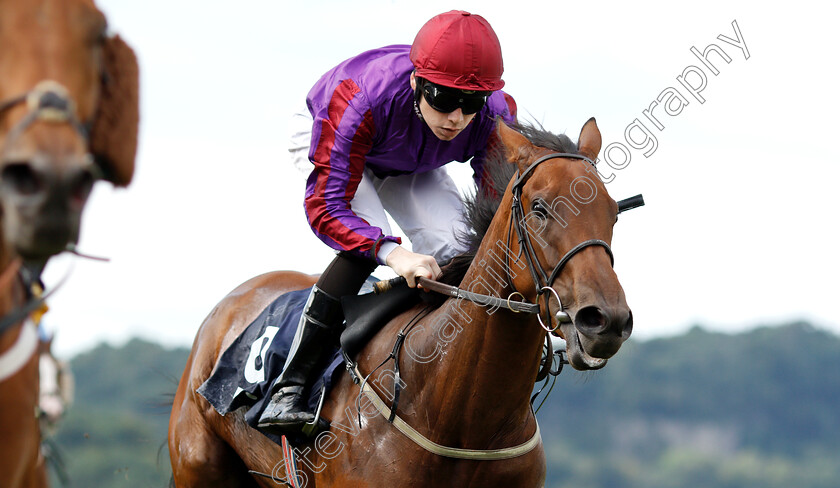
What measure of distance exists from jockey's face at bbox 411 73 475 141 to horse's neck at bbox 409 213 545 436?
58 cm

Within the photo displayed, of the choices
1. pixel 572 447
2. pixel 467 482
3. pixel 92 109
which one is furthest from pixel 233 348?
pixel 572 447

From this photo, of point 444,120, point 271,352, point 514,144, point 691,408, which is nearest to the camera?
point 514,144

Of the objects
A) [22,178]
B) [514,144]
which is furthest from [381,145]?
[22,178]

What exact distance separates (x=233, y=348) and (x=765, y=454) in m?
78.0

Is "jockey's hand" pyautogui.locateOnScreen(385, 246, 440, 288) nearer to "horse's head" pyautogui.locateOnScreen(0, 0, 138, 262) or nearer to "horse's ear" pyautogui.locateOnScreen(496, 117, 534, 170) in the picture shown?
"horse's ear" pyautogui.locateOnScreen(496, 117, 534, 170)

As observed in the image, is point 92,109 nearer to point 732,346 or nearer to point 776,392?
point 776,392

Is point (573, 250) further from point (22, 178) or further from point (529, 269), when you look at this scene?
point (22, 178)

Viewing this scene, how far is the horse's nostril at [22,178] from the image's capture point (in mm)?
2449

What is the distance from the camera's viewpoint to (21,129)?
2.50 m

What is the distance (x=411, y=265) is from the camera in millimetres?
4609

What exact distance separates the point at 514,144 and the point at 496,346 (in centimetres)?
87

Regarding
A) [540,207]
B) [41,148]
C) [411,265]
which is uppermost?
[41,148]

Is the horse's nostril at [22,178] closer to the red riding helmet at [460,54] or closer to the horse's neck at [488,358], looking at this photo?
the horse's neck at [488,358]

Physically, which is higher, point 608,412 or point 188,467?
point 188,467
